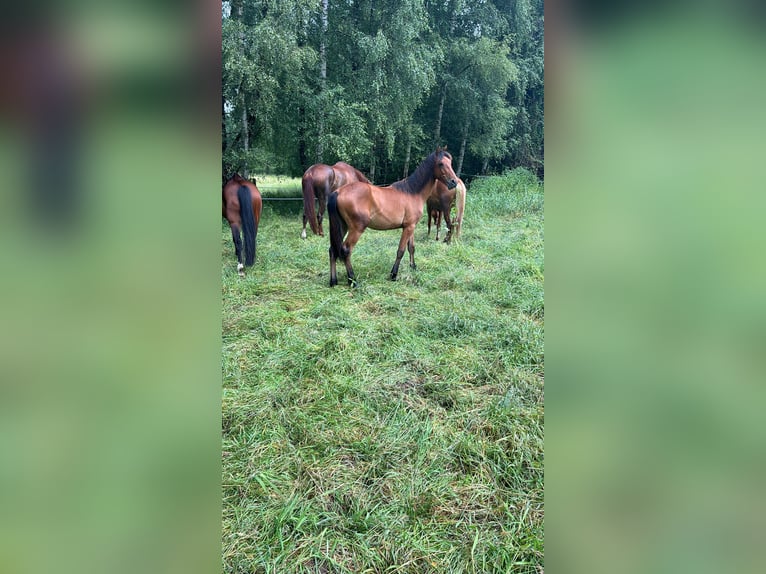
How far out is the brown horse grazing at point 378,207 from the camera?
4305 millimetres

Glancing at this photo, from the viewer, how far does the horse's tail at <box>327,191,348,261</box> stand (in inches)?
168

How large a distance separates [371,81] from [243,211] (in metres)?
7.59

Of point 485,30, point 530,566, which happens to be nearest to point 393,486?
point 530,566

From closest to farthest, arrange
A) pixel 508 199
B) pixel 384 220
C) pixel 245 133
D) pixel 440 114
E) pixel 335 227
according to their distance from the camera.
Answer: pixel 335 227
pixel 384 220
pixel 245 133
pixel 508 199
pixel 440 114

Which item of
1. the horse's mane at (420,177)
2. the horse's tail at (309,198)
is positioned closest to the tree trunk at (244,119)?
the horse's tail at (309,198)

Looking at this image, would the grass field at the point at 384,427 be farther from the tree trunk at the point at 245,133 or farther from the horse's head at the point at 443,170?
the tree trunk at the point at 245,133

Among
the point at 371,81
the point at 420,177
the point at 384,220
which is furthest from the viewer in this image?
the point at 371,81

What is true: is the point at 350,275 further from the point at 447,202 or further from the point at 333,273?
the point at 447,202

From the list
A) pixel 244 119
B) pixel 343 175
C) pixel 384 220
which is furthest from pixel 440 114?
pixel 384 220

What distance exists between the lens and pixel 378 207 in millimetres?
4465
